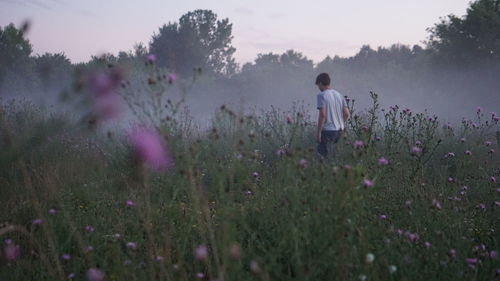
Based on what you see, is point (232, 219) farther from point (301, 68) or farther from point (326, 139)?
point (301, 68)

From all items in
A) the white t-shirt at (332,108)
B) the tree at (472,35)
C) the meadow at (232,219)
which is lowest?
the meadow at (232,219)

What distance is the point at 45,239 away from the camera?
3.39 meters

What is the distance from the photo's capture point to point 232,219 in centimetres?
266

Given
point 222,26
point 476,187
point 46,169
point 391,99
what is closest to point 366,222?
point 476,187

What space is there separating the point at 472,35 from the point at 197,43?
31.2 metres

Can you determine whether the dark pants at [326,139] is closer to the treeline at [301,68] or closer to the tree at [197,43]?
the treeline at [301,68]

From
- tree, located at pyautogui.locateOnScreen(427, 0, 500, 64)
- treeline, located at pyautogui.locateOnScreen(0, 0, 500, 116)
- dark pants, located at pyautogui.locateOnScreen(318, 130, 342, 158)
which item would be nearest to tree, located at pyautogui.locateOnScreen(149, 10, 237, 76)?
treeline, located at pyautogui.locateOnScreen(0, 0, 500, 116)

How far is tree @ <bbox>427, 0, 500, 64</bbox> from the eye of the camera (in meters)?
16.8

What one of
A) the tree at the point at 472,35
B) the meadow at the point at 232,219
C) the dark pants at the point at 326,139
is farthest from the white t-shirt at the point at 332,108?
the tree at the point at 472,35

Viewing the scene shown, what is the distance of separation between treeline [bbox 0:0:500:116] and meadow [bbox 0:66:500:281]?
614mm

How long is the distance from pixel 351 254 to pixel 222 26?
156 ft

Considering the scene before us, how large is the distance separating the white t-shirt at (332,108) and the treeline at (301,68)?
222cm

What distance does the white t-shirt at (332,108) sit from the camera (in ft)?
19.6

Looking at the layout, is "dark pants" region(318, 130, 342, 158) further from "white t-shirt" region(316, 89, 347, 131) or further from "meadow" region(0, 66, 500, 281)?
"meadow" region(0, 66, 500, 281)
